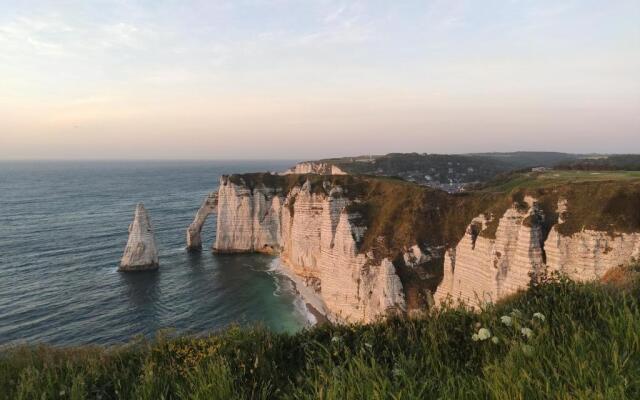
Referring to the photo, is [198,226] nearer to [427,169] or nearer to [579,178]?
[579,178]

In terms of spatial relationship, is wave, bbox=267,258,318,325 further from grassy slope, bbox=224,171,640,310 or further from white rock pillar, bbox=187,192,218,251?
white rock pillar, bbox=187,192,218,251

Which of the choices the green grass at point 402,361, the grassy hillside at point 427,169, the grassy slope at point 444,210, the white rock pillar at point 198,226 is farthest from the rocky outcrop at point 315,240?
the grassy hillside at point 427,169

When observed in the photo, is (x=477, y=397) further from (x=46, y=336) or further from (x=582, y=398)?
(x=46, y=336)

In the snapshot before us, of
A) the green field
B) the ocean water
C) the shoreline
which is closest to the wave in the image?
the shoreline

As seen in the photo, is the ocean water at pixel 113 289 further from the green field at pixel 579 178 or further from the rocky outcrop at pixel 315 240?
the green field at pixel 579 178

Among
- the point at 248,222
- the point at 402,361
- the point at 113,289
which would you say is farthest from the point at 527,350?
the point at 248,222

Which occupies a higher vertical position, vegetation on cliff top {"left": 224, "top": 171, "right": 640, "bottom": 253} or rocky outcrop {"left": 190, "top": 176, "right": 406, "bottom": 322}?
vegetation on cliff top {"left": 224, "top": 171, "right": 640, "bottom": 253}
